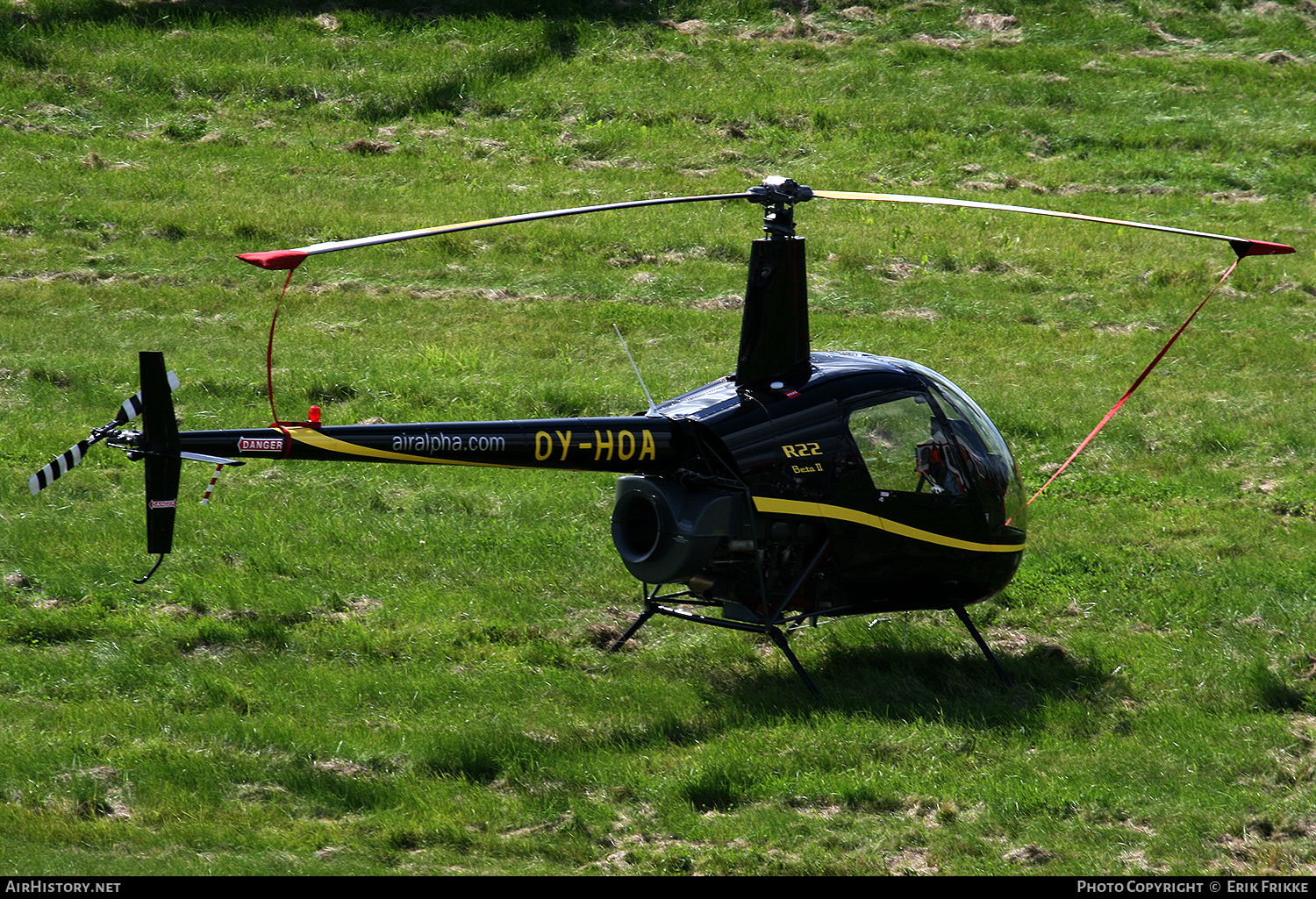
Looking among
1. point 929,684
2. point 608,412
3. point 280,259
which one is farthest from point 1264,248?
point 608,412

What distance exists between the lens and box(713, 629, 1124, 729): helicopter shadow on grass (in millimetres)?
8695

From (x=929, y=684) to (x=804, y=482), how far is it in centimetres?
190

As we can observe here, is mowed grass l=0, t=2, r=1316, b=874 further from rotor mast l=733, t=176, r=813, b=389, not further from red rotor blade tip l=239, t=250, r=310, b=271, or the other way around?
red rotor blade tip l=239, t=250, r=310, b=271

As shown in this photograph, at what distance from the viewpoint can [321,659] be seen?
30.3ft

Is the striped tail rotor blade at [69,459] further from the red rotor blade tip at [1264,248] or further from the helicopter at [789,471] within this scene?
the red rotor blade tip at [1264,248]

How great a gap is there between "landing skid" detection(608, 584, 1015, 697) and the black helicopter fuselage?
0.30 feet

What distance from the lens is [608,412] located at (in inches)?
548

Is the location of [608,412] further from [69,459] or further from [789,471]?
[69,459]

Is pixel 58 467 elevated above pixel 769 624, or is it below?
above

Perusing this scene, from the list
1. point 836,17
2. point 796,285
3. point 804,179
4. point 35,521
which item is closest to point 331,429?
point 796,285

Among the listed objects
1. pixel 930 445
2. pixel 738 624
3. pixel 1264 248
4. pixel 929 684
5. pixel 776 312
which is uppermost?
pixel 1264 248

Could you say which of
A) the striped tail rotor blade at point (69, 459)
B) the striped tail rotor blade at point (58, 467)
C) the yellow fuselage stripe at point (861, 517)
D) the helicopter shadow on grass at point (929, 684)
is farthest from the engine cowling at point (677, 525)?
the striped tail rotor blade at point (58, 467)
